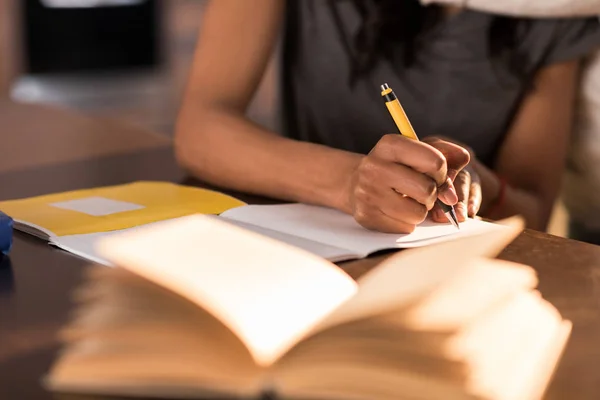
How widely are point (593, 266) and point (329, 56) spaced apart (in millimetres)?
671

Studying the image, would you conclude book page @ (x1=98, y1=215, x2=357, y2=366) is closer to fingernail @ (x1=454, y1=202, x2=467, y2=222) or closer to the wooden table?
the wooden table

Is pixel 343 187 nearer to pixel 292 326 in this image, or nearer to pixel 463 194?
pixel 463 194

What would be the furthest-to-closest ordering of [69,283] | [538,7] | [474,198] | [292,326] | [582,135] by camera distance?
1. [582,135]
2. [538,7]
3. [474,198]
4. [69,283]
5. [292,326]

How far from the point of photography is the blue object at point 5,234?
721 mm

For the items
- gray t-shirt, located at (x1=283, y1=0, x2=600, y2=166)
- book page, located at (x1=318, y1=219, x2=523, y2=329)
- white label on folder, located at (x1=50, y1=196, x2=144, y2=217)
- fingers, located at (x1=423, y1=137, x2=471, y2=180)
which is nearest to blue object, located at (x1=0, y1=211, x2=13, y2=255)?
white label on folder, located at (x1=50, y1=196, x2=144, y2=217)

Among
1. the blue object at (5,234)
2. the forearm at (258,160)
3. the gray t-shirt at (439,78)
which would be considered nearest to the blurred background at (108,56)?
the gray t-shirt at (439,78)

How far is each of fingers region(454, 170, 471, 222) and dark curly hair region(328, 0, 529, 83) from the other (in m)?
0.40

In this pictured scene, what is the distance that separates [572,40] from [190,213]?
675 mm

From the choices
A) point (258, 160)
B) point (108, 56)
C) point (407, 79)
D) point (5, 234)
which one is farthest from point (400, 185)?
point (108, 56)

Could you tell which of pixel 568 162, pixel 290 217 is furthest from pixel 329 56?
pixel 290 217

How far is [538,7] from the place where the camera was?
1202 mm

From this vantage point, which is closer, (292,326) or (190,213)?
(292,326)

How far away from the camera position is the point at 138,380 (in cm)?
49

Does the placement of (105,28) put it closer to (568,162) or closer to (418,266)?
(568,162)
